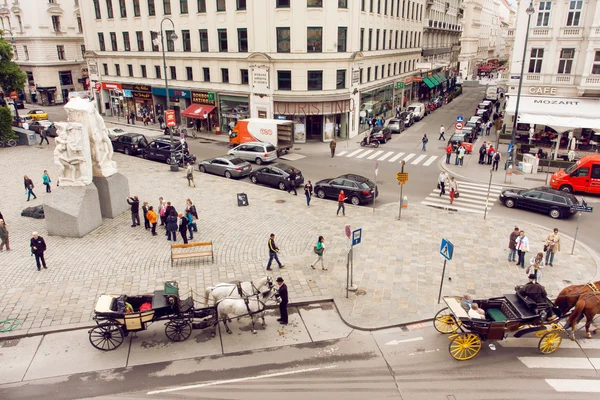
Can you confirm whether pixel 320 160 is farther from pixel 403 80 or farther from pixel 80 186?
pixel 403 80

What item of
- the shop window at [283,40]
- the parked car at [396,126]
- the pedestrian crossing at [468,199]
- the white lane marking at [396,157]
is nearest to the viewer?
the pedestrian crossing at [468,199]

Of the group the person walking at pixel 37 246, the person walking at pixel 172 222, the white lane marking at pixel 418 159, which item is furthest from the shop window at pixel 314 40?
the person walking at pixel 37 246

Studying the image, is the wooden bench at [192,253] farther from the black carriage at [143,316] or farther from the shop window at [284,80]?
the shop window at [284,80]

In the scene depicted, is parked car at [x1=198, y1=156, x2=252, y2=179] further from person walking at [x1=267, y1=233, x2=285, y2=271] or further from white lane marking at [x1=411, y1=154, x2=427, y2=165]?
person walking at [x1=267, y1=233, x2=285, y2=271]

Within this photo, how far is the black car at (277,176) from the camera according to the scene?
25.6 metres

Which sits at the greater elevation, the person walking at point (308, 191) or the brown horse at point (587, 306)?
the brown horse at point (587, 306)

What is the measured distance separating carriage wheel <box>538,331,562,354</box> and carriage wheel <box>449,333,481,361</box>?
5.39 ft

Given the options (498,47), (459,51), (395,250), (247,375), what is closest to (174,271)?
(247,375)

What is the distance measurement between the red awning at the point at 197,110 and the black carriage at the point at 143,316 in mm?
32285

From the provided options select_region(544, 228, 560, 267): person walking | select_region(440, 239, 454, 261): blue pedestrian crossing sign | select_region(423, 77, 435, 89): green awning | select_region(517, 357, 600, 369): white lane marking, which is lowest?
select_region(517, 357, 600, 369): white lane marking

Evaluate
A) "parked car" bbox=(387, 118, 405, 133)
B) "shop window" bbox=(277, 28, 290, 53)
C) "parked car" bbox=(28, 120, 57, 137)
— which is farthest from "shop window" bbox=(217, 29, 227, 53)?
"parked car" bbox=(387, 118, 405, 133)

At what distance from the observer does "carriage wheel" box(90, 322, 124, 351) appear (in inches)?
437

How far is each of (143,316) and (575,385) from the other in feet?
33.9

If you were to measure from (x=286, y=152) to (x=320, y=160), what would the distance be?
10.3 feet
